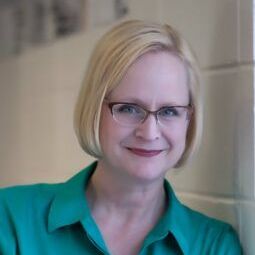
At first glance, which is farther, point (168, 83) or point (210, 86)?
point (210, 86)

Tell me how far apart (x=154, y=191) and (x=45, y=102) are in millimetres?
914

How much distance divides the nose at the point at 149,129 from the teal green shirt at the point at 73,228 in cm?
20

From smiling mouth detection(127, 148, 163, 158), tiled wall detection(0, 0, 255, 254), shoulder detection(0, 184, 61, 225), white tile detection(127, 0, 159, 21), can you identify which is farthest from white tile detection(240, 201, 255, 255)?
white tile detection(127, 0, 159, 21)

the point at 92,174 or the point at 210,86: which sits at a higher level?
the point at 210,86

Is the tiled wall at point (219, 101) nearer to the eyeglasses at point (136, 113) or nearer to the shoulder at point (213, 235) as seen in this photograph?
the shoulder at point (213, 235)

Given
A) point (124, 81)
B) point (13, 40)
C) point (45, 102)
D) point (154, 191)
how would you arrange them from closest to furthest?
1. point (124, 81)
2. point (154, 191)
3. point (45, 102)
4. point (13, 40)

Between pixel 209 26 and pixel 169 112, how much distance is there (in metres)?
0.28

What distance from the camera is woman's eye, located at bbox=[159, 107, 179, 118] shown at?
0.94m

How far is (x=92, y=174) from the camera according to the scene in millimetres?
1100

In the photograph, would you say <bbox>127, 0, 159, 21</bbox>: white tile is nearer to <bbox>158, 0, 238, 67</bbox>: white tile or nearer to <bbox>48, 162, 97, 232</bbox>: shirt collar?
<bbox>158, 0, 238, 67</bbox>: white tile

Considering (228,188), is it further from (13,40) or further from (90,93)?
(13,40)

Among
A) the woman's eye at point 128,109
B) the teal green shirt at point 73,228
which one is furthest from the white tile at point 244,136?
the woman's eye at point 128,109

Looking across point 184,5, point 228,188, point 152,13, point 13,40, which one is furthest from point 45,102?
point 228,188

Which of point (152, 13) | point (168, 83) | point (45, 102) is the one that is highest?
point (152, 13)
